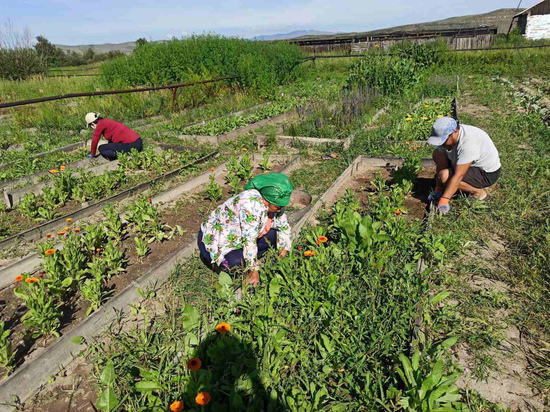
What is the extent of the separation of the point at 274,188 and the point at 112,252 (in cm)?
172

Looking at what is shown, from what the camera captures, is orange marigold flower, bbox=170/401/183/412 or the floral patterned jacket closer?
orange marigold flower, bbox=170/401/183/412

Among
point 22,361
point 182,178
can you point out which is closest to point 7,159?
point 182,178

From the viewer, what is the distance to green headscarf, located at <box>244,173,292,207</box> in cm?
275

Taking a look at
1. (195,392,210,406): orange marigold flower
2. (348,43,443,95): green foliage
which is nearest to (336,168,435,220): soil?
(195,392,210,406): orange marigold flower

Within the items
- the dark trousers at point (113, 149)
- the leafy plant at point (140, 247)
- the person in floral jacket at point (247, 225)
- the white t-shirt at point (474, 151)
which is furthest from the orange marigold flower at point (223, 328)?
the dark trousers at point (113, 149)

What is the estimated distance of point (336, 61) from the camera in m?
20.3

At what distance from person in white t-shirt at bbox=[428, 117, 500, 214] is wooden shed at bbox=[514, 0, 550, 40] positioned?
34.2m

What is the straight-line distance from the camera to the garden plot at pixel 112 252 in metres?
2.69

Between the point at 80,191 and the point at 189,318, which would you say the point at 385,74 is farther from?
the point at 189,318

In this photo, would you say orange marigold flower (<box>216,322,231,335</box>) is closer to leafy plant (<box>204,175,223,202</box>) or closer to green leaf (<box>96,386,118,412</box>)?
green leaf (<box>96,386,118,412</box>)

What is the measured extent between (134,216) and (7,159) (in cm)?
457

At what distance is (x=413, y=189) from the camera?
4988 mm

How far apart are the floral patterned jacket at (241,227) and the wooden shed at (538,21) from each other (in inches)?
1449

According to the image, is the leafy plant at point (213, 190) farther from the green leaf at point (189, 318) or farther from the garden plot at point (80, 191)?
the green leaf at point (189, 318)
